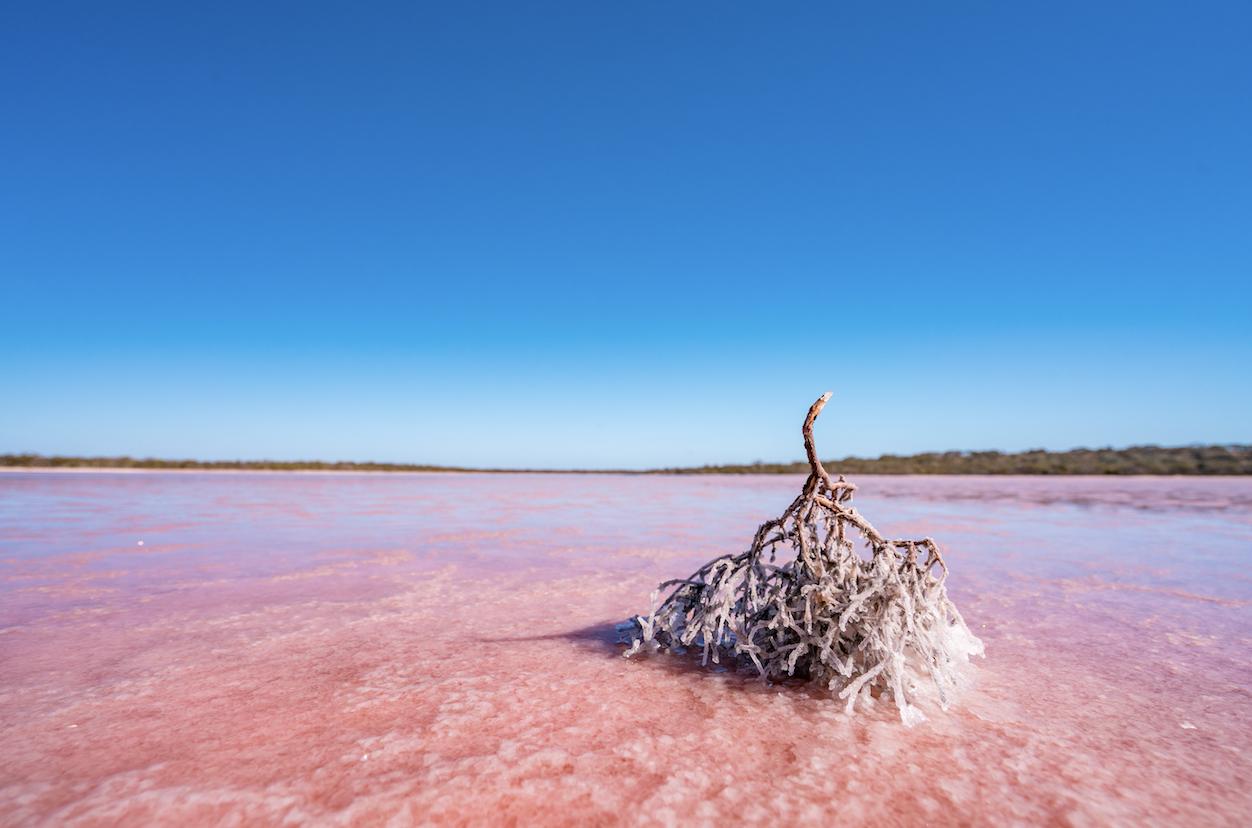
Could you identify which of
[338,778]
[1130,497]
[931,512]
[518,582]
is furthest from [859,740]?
[1130,497]

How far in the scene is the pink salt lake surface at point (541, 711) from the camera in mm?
1254

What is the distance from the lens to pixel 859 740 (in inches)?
61.3

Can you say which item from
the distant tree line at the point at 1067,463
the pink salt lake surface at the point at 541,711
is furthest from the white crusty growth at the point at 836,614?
the distant tree line at the point at 1067,463

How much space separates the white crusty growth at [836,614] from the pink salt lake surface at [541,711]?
0.11 m

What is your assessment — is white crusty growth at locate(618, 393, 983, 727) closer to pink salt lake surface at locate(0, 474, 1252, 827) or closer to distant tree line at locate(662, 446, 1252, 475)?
pink salt lake surface at locate(0, 474, 1252, 827)

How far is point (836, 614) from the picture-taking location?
6.41ft

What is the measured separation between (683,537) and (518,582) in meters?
2.38

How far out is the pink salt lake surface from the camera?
1254mm

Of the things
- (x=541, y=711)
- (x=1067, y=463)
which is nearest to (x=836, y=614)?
(x=541, y=711)

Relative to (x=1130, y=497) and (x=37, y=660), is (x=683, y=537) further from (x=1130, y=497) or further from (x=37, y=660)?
(x=1130, y=497)

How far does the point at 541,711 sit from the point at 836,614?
1.03 m

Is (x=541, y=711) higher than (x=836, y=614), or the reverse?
(x=836, y=614)

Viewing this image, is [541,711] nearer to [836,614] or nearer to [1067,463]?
[836,614]

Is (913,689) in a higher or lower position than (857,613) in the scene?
lower
